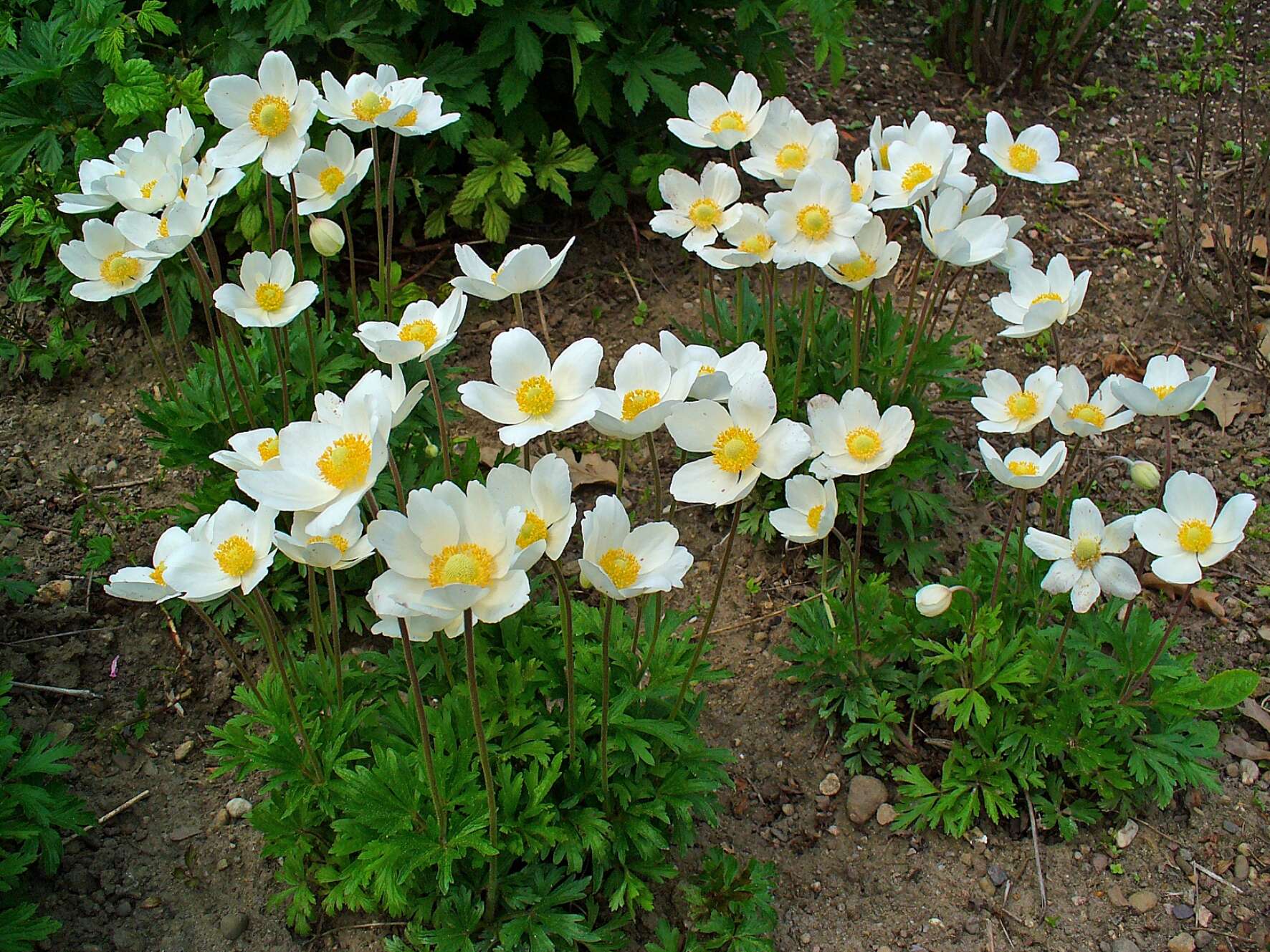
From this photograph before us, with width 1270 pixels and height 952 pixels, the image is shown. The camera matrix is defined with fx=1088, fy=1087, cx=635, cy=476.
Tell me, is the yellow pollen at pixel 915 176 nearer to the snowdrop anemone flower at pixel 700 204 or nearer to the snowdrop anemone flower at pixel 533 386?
the snowdrop anemone flower at pixel 700 204

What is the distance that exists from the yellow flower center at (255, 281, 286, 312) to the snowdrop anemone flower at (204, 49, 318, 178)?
32 cm

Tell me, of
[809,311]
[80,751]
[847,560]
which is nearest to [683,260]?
[809,311]

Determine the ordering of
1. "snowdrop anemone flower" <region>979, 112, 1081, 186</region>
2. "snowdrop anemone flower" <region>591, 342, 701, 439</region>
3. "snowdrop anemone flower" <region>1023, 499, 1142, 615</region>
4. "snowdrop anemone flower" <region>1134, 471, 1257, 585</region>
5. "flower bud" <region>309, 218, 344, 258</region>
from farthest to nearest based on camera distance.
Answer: "snowdrop anemone flower" <region>979, 112, 1081, 186</region> < "flower bud" <region>309, 218, 344, 258</region> < "snowdrop anemone flower" <region>1023, 499, 1142, 615</region> < "snowdrop anemone flower" <region>1134, 471, 1257, 585</region> < "snowdrop anemone flower" <region>591, 342, 701, 439</region>

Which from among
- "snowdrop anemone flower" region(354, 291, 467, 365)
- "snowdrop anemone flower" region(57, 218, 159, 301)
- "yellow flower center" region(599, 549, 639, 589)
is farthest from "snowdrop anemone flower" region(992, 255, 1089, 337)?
"snowdrop anemone flower" region(57, 218, 159, 301)

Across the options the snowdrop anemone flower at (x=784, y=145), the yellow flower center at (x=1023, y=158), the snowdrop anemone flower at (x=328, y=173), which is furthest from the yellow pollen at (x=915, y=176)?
the snowdrop anemone flower at (x=328, y=173)

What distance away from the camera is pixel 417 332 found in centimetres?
244

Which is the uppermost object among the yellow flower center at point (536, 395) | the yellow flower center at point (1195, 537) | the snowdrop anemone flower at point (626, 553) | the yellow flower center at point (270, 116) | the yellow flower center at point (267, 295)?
the yellow flower center at point (270, 116)

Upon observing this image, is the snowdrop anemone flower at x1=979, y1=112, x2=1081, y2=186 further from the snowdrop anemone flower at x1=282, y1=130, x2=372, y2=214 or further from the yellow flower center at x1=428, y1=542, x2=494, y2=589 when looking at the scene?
the yellow flower center at x1=428, y1=542, x2=494, y2=589

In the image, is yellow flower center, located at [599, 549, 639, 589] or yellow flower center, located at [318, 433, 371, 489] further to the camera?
yellow flower center, located at [599, 549, 639, 589]

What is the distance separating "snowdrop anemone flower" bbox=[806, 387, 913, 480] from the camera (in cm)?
258

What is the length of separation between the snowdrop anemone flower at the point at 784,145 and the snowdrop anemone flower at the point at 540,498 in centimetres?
149

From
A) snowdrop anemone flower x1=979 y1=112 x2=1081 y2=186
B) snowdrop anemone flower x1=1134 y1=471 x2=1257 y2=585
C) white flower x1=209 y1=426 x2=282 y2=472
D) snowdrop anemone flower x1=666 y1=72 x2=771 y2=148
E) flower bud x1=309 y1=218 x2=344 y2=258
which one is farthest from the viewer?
snowdrop anemone flower x1=666 y1=72 x2=771 y2=148

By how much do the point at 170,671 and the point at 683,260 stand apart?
2.65 metres

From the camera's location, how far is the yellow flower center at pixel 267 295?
283 cm
